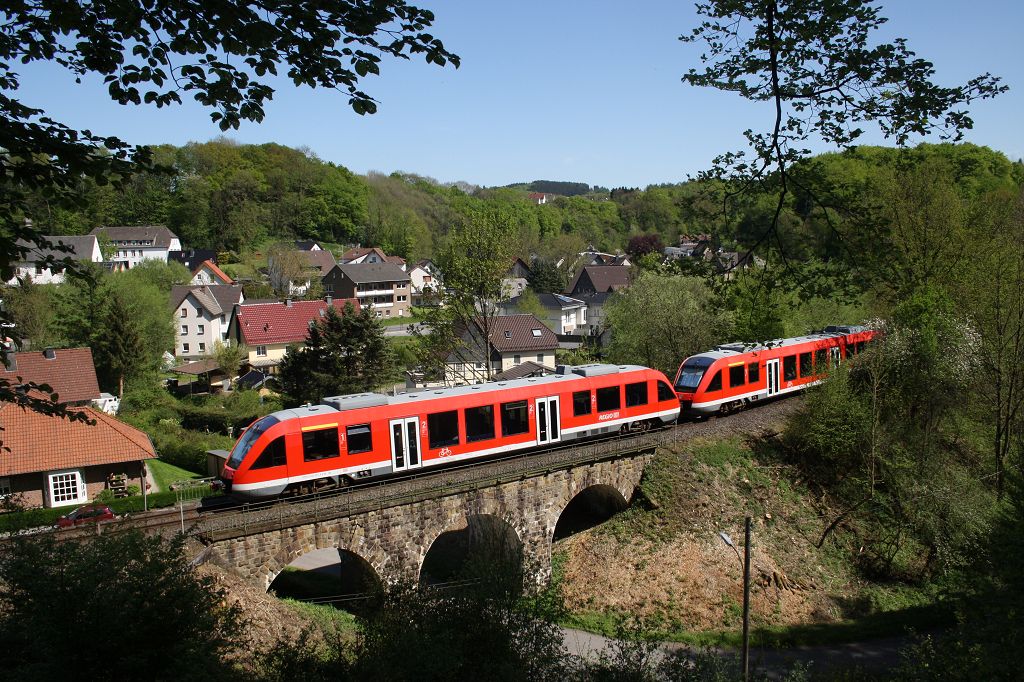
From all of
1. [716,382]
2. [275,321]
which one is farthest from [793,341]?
[275,321]

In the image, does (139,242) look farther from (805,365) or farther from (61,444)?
(805,365)

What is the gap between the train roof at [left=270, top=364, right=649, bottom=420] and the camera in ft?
58.4

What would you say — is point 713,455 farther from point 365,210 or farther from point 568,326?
point 365,210

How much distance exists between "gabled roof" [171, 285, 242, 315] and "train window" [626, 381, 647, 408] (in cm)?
4257

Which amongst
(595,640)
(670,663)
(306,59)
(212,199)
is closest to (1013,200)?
(595,640)

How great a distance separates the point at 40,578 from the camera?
7.94m

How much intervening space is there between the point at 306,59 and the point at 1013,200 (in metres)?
33.3

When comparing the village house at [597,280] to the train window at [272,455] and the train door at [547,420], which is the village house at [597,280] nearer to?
the train door at [547,420]

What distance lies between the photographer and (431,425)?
1908 centimetres

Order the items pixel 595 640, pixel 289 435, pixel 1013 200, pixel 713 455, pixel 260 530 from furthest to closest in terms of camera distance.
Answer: pixel 1013 200 < pixel 713 455 < pixel 595 640 < pixel 289 435 < pixel 260 530

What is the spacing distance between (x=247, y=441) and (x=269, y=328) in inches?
1369

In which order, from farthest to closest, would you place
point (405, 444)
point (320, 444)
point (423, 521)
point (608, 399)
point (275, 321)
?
point (275, 321)
point (608, 399)
point (405, 444)
point (423, 521)
point (320, 444)

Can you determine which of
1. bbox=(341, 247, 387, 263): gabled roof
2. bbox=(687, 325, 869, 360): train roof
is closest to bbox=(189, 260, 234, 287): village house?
bbox=(341, 247, 387, 263): gabled roof

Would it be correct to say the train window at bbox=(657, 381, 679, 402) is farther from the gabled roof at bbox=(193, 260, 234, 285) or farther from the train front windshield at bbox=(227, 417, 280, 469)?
the gabled roof at bbox=(193, 260, 234, 285)
